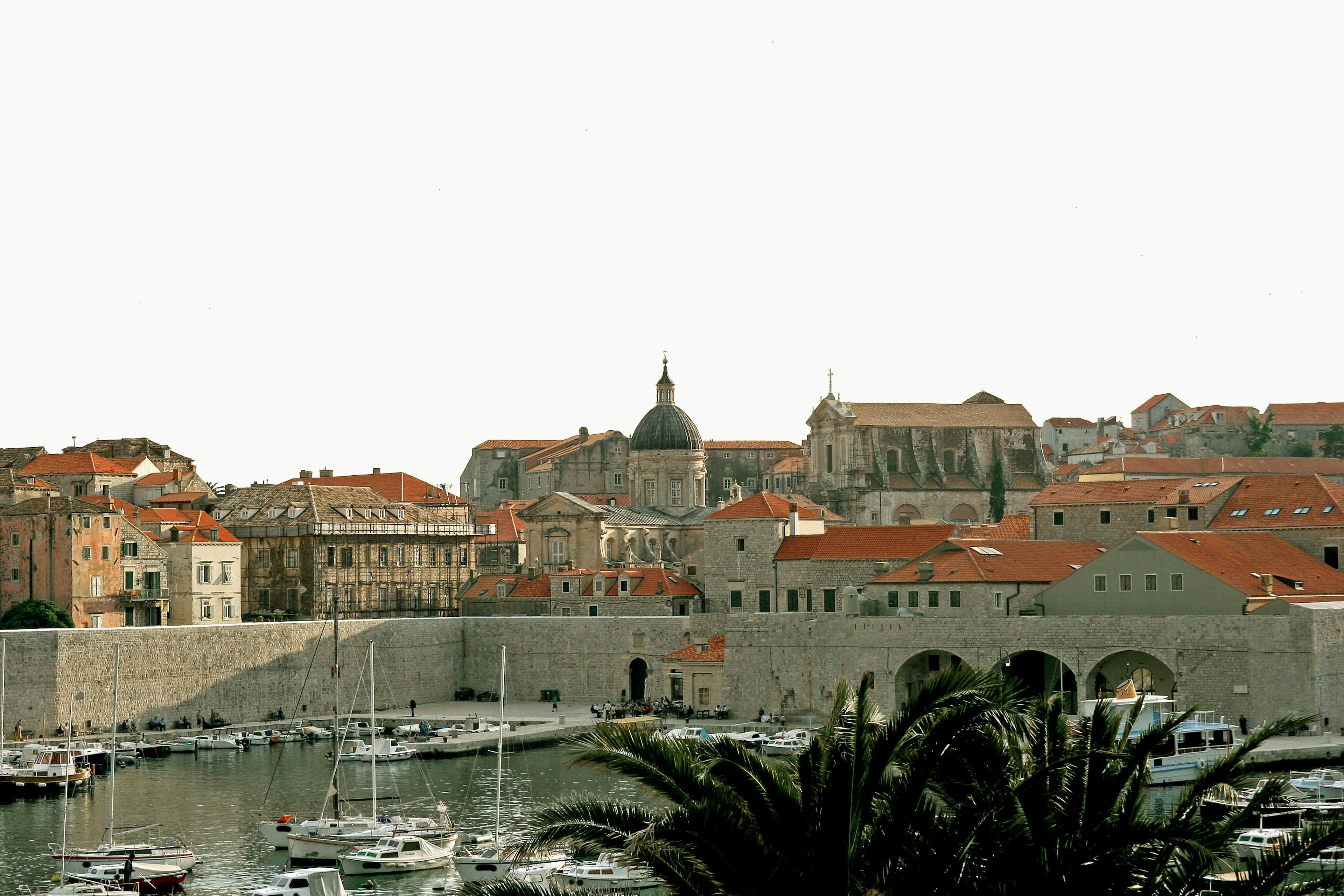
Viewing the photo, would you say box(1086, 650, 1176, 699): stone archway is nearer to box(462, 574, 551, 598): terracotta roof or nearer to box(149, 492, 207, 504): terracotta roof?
box(462, 574, 551, 598): terracotta roof

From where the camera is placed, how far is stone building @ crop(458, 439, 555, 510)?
103938mm

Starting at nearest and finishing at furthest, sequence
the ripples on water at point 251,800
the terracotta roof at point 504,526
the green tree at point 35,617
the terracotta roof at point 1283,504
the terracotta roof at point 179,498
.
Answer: the ripples on water at point 251,800
the terracotta roof at point 1283,504
the green tree at point 35,617
the terracotta roof at point 179,498
the terracotta roof at point 504,526

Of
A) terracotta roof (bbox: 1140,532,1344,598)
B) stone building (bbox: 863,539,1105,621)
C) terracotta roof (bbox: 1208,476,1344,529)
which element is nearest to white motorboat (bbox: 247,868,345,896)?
stone building (bbox: 863,539,1105,621)

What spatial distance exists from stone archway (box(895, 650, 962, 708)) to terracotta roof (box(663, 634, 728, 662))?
253 inches

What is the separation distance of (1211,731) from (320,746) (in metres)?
24.5

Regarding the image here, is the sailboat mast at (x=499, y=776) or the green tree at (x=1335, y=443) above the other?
the green tree at (x=1335, y=443)

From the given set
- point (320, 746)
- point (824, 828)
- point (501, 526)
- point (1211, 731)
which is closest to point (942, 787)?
point (824, 828)

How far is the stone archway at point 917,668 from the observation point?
49312mm

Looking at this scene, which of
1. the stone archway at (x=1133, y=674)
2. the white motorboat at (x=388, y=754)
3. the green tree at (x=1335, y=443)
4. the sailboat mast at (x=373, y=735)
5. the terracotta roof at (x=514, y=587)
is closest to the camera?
the sailboat mast at (x=373, y=735)

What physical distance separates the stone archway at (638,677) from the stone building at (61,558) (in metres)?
16.8

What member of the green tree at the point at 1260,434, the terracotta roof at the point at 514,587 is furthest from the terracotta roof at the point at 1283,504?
the green tree at the point at 1260,434

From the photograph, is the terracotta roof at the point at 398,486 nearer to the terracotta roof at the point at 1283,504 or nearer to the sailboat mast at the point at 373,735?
the sailboat mast at the point at 373,735

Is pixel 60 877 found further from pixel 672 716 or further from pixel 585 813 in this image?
pixel 672 716

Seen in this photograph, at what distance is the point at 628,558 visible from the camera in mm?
76562
